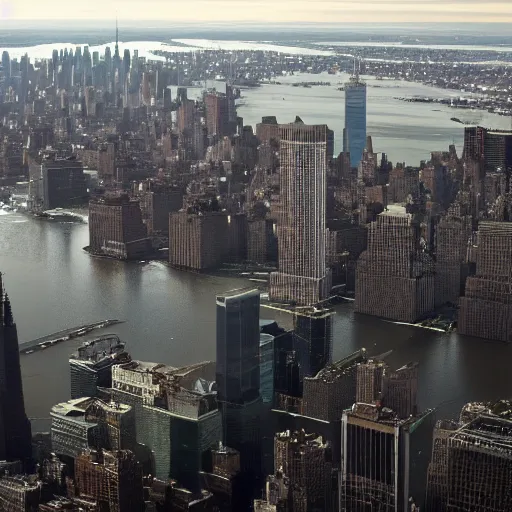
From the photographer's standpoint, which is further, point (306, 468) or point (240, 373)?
point (240, 373)

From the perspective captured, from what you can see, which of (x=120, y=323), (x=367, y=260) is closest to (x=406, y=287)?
(x=367, y=260)

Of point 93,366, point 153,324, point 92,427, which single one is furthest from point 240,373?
point 153,324

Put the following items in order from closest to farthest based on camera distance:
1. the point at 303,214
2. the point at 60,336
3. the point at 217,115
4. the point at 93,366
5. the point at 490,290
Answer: the point at 93,366, the point at 60,336, the point at 490,290, the point at 303,214, the point at 217,115

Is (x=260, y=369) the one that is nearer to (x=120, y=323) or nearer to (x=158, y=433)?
(x=158, y=433)

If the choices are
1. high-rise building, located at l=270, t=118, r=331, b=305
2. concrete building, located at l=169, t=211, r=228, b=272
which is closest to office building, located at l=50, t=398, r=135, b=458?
high-rise building, located at l=270, t=118, r=331, b=305

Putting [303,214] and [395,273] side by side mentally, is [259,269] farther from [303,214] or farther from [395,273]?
[395,273]

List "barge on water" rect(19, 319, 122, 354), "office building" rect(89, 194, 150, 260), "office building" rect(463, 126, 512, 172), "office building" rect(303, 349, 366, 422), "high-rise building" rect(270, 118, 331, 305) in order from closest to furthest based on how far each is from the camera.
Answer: "office building" rect(303, 349, 366, 422) < "barge on water" rect(19, 319, 122, 354) < "high-rise building" rect(270, 118, 331, 305) < "office building" rect(463, 126, 512, 172) < "office building" rect(89, 194, 150, 260)

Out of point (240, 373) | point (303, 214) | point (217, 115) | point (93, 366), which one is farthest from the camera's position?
point (217, 115)

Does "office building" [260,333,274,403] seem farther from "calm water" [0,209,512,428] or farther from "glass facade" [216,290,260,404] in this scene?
"calm water" [0,209,512,428]
